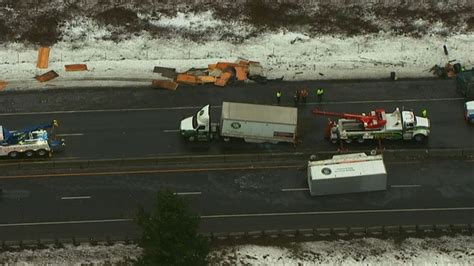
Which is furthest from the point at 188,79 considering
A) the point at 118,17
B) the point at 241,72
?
the point at 118,17

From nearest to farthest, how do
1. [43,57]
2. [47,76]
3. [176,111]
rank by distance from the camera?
[176,111] → [47,76] → [43,57]

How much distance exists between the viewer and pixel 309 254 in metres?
39.8

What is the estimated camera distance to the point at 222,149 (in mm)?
46875

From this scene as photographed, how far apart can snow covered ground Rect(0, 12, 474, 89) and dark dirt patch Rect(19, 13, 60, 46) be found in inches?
35.2

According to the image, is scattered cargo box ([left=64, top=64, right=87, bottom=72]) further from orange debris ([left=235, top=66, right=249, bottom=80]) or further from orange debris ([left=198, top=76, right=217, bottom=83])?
orange debris ([left=235, top=66, right=249, bottom=80])

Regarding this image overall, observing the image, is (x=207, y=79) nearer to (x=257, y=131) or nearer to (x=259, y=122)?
(x=257, y=131)

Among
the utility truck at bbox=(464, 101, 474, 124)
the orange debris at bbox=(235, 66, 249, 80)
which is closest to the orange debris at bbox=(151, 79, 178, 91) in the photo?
the orange debris at bbox=(235, 66, 249, 80)

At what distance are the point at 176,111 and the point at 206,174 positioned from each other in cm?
754

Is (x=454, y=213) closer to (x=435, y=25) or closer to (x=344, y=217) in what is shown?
(x=344, y=217)

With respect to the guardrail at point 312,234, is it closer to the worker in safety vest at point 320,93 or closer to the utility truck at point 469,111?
the utility truck at point 469,111

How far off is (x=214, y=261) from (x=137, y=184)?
8149 millimetres

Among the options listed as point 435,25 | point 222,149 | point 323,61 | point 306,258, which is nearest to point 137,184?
point 222,149

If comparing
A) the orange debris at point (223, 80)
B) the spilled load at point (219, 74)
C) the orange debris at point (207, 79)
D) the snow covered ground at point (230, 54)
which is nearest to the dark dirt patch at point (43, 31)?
the snow covered ground at point (230, 54)

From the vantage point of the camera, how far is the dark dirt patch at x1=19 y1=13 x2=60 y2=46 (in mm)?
58188
